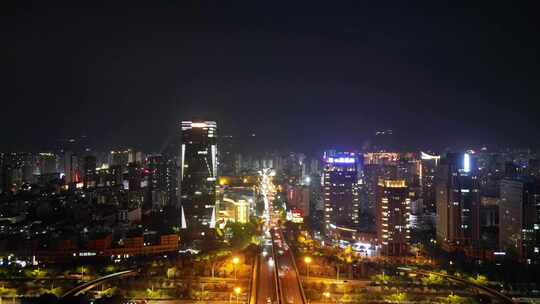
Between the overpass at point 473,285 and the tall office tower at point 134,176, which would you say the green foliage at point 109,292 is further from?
the tall office tower at point 134,176

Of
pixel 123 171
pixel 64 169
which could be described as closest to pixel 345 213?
pixel 123 171

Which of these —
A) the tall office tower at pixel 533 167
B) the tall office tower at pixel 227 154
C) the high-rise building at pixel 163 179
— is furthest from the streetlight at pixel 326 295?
the tall office tower at pixel 227 154

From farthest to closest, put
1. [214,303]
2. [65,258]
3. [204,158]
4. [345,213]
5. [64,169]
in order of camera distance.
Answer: [64,169], [204,158], [345,213], [65,258], [214,303]

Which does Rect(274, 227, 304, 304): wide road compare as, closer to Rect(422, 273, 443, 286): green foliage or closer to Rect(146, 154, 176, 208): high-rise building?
Rect(422, 273, 443, 286): green foliage

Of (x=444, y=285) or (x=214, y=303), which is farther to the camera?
(x=444, y=285)

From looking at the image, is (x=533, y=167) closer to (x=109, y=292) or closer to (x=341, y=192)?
(x=341, y=192)

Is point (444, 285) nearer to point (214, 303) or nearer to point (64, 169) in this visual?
point (214, 303)

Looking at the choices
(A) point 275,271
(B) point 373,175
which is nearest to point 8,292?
(A) point 275,271
